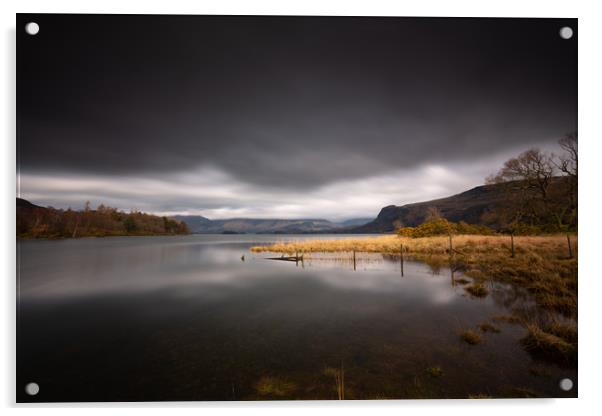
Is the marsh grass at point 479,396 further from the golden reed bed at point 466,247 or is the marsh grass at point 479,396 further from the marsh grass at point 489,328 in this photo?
the golden reed bed at point 466,247

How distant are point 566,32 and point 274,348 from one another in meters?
7.56

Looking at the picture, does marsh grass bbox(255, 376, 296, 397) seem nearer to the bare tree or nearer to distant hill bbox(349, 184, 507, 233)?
the bare tree

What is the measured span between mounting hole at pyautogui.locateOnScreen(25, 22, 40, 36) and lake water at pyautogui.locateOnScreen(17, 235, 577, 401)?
3617 millimetres

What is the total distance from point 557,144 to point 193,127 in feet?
24.7

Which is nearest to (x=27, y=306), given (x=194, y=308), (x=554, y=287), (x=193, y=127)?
(x=194, y=308)

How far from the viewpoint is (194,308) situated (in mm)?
6254

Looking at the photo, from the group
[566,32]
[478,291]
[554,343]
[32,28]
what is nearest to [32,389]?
[32,28]

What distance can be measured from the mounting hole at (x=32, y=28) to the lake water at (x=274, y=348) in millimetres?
3617

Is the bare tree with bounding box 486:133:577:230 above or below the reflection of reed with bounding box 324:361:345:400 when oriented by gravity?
above

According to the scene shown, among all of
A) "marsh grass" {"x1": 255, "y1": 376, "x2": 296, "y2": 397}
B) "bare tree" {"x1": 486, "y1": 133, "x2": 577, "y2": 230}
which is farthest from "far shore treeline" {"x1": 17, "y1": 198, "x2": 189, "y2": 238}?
"bare tree" {"x1": 486, "y1": 133, "x2": 577, "y2": 230}

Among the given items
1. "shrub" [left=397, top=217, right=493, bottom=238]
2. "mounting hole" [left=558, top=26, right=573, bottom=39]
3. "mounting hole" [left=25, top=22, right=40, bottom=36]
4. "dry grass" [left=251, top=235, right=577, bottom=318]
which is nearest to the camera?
"mounting hole" [left=25, top=22, right=40, bottom=36]

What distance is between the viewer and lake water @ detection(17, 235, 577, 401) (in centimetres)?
314

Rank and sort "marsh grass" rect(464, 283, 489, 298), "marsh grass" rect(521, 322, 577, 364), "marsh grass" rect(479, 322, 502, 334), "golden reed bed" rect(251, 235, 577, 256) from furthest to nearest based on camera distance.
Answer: "golden reed bed" rect(251, 235, 577, 256), "marsh grass" rect(464, 283, 489, 298), "marsh grass" rect(479, 322, 502, 334), "marsh grass" rect(521, 322, 577, 364)

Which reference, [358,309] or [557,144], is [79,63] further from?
[557,144]
